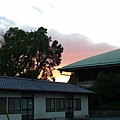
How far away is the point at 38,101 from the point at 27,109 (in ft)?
5.45

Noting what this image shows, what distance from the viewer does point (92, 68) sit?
51.2m

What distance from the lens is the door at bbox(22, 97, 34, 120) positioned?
33594mm

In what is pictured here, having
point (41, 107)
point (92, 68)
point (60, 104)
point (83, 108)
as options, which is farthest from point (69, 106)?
point (92, 68)

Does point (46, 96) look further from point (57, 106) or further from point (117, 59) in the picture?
point (117, 59)

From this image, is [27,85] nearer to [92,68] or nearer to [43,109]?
[43,109]

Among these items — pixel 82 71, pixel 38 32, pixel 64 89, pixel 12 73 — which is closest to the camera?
→ pixel 64 89

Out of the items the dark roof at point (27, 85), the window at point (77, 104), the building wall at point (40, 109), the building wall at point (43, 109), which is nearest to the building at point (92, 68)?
the window at point (77, 104)

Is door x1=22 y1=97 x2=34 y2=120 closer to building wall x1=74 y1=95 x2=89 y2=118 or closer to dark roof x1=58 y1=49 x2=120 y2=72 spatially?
building wall x1=74 y1=95 x2=89 y2=118

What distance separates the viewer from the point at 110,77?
4697 cm

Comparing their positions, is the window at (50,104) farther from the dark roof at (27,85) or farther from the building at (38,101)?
the dark roof at (27,85)

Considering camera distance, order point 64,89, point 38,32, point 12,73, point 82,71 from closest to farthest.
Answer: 1. point 64,89
2. point 82,71
3. point 12,73
4. point 38,32

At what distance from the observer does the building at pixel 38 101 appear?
3180cm

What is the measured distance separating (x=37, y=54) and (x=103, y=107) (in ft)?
64.6

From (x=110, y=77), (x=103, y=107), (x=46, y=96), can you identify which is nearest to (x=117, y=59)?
(x=110, y=77)
